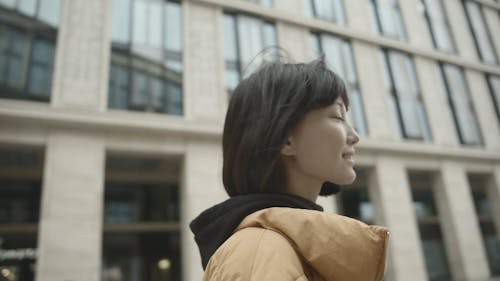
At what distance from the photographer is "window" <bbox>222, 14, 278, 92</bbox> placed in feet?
48.9

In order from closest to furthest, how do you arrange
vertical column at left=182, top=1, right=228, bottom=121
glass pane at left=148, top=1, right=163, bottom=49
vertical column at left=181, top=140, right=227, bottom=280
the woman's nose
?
the woman's nose < vertical column at left=181, top=140, right=227, bottom=280 < vertical column at left=182, top=1, right=228, bottom=121 < glass pane at left=148, top=1, right=163, bottom=49

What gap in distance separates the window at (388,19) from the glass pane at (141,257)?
1398 centimetres

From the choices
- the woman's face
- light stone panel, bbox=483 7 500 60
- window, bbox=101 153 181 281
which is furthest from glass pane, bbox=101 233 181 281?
light stone panel, bbox=483 7 500 60

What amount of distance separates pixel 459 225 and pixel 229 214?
711 inches

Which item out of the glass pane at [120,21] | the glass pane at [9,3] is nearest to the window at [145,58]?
the glass pane at [120,21]

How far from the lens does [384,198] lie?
51.5ft

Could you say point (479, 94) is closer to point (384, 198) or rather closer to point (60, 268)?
point (384, 198)

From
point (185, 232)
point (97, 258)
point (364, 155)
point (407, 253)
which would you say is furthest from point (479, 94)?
point (97, 258)

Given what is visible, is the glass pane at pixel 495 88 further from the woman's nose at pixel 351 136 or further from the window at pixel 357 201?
the woman's nose at pixel 351 136

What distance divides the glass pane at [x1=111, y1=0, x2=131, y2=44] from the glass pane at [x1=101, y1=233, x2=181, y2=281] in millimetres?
6956

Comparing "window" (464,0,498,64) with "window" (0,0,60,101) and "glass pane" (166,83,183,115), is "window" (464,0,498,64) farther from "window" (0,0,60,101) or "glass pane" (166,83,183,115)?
"window" (0,0,60,101)

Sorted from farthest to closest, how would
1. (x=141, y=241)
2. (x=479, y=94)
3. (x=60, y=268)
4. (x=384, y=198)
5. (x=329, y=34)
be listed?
1. (x=479, y=94)
2. (x=329, y=34)
3. (x=384, y=198)
4. (x=141, y=241)
5. (x=60, y=268)

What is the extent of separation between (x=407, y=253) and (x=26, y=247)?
535 inches

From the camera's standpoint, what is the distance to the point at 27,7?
12.3 m
